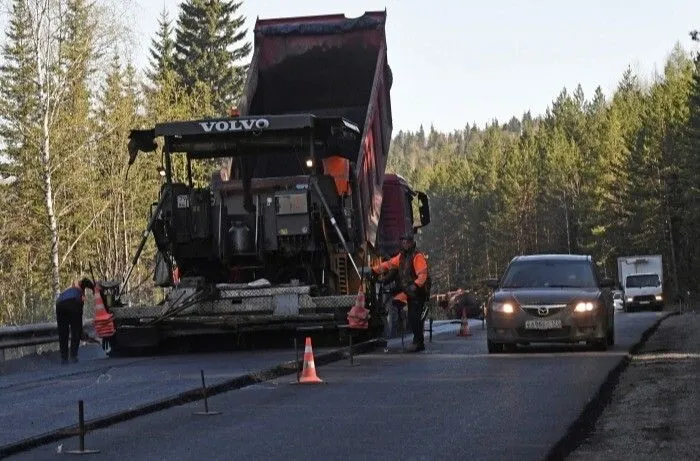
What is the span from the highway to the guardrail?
74.0 inches

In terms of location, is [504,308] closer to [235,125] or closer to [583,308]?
[583,308]

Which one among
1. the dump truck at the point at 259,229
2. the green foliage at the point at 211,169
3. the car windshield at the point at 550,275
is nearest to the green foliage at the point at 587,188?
the green foliage at the point at 211,169

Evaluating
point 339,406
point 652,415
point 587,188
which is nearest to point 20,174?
point 339,406

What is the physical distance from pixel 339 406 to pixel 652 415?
8.75ft

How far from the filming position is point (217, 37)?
265ft

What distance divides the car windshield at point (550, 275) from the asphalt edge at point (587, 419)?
3.15m

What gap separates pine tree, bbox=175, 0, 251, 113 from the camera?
7988 cm

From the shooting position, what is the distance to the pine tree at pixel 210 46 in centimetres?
7988

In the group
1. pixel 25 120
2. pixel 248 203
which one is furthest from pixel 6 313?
pixel 248 203

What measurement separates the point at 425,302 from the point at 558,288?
204 cm

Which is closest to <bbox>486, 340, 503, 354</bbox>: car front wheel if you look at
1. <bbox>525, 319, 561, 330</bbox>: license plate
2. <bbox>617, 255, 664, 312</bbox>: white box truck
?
<bbox>525, 319, 561, 330</bbox>: license plate

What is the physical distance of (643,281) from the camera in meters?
63.2

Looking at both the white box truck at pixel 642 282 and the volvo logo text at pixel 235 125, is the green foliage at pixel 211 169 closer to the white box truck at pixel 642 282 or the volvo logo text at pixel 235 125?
the volvo logo text at pixel 235 125

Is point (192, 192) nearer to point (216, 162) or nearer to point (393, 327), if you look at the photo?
point (216, 162)
